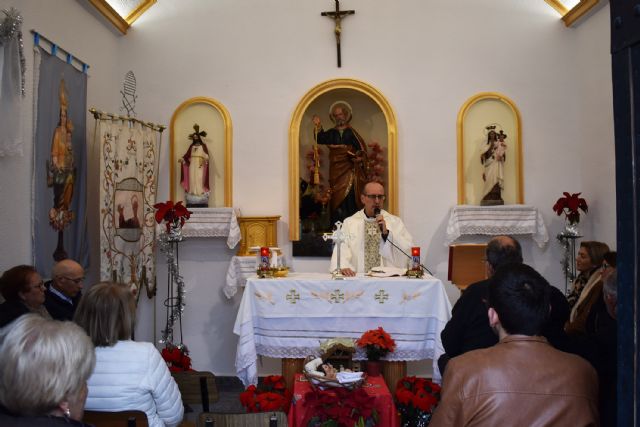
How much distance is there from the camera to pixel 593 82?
7.05 m

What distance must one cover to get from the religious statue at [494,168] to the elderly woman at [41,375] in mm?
6120

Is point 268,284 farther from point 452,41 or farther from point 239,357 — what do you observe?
point 452,41

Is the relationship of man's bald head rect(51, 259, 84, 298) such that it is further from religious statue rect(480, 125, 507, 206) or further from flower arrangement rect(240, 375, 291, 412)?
religious statue rect(480, 125, 507, 206)

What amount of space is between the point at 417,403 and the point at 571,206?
3.83 metres

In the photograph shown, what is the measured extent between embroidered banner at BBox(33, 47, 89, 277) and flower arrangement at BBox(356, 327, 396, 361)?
3012 millimetres

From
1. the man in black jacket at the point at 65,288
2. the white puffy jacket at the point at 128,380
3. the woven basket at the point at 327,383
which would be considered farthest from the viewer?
the man in black jacket at the point at 65,288

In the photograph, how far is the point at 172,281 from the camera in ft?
24.5

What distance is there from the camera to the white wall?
293 inches

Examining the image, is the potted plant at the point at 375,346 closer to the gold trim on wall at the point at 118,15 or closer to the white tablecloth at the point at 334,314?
the white tablecloth at the point at 334,314

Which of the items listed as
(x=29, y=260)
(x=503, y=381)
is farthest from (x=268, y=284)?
(x=503, y=381)

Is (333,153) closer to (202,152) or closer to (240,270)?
(202,152)

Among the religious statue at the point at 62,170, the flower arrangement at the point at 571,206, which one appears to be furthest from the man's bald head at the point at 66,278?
the flower arrangement at the point at 571,206

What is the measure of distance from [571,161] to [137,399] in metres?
6.24

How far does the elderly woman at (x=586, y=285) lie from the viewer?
14.3ft
